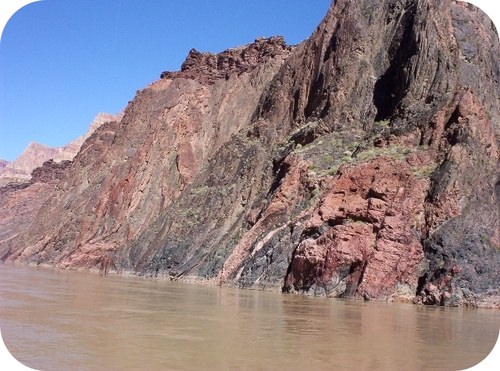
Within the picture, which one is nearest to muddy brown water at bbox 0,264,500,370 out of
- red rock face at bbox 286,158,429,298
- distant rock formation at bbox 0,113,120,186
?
red rock face at bbox 286,158,429,298

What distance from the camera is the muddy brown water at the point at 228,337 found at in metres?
9.85

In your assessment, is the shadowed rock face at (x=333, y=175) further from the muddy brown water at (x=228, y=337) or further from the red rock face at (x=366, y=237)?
the muddy brown water at (x=228, y=337)

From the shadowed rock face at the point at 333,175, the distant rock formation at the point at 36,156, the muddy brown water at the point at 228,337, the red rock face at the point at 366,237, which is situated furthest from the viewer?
the distant rock formation at the point at 36,156

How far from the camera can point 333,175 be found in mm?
37062

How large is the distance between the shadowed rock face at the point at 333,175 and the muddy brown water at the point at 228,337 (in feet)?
29.7

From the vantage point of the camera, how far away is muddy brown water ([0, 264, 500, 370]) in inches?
388

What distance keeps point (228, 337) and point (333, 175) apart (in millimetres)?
25179

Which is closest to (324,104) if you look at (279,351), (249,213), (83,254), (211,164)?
(249,213)

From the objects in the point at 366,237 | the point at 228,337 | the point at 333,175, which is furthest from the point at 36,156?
the point at 228,337

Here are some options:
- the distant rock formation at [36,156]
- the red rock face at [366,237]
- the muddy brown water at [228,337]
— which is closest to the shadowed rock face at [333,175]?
the red rock face at [366,237]

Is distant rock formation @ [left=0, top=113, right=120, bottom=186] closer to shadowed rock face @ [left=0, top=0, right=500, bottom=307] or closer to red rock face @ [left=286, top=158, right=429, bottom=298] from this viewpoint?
shadowed rock face @ [left=0, top=0, right=500, bottom=307]

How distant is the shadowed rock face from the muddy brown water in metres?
9.04

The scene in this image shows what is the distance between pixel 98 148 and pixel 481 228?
70647 mm

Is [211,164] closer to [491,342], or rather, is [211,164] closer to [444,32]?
[444,32]
